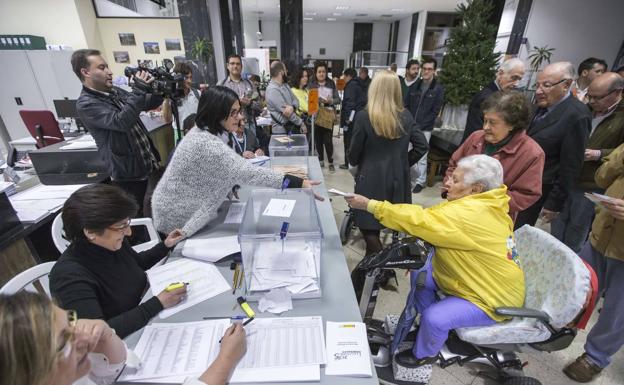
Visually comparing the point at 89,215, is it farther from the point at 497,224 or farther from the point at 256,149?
the point at 256,149

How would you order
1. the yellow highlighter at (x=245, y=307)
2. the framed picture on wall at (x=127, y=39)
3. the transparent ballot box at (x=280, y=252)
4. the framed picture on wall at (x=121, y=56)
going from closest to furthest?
the yellow highlighter at (x=245, y=307)
the transparent ballot box at (x=280, y=252)
the framed picture on wall at (x=127, y=39)
the framed picture on wall at (x=121, y=56)

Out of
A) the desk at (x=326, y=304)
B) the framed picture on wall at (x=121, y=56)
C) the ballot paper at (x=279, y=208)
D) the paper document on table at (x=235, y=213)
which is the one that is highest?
the framed picture on wall at (x=121, y=56)

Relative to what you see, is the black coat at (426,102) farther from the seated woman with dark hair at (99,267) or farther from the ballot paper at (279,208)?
the seated woman with dark hair at (99,267)

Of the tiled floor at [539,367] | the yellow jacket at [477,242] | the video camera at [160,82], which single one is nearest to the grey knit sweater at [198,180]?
the yellow jacket at [477,242]

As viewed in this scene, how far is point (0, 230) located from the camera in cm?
144

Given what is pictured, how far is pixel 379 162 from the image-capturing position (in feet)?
6.29

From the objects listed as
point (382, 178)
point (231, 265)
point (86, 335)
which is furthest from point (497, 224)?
point (86, 335)

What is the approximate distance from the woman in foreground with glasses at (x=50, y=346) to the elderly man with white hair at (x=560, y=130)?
218 centimetres

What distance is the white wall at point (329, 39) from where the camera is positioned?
14.4 metres

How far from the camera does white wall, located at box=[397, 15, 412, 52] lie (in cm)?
1227

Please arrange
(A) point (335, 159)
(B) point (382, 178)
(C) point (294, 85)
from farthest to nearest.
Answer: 1. (A) point (335, 159)
2. (C) point (294, 85)
3. (B) point (382, 178)

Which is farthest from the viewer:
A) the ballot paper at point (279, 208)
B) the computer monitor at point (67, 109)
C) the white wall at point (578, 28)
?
the white wall at point (578, 28)

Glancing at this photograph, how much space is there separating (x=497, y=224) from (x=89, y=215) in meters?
1.55

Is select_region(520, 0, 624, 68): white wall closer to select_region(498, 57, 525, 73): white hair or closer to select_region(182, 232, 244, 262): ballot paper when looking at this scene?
select_region(498, 57, 525, 73): white hair
